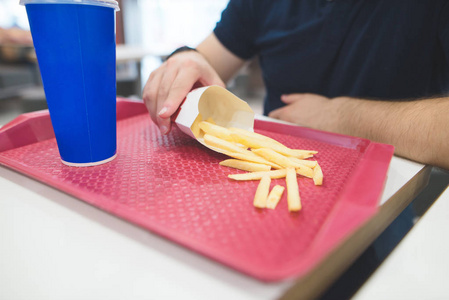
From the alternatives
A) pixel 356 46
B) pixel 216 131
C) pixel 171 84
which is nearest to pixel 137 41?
pixel 356 46

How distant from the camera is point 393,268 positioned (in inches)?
14.4

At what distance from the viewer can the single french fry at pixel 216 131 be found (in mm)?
647

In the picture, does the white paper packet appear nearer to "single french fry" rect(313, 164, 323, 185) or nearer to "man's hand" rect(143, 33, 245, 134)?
"man's hand" rect(143, 33, 245, 134)

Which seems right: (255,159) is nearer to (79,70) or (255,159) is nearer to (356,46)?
(79,70)

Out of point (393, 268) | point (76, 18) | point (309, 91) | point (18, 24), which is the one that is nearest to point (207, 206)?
point (393, 268)

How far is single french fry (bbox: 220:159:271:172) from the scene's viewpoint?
0.57m

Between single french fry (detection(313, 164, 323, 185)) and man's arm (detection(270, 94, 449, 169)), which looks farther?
man's arm (detection(270, 94, 449, 169))

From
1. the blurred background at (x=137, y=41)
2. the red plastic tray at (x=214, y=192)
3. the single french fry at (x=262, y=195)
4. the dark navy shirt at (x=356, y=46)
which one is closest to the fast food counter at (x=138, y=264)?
the red plastic tray at (x=214, y=192)

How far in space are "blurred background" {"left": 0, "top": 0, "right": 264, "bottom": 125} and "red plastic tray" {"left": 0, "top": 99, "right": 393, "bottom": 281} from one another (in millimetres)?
2221

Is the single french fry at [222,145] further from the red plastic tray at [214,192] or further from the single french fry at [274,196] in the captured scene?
the single french fry at [274,196]

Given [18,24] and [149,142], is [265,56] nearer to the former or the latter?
[149,142]

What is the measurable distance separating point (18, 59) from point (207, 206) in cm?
537

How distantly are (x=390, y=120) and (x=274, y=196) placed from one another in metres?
0.52

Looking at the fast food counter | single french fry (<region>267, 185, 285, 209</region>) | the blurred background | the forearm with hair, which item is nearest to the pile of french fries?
single french fry (<region>267, 185, 285, 209</region>)
